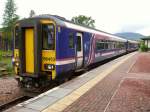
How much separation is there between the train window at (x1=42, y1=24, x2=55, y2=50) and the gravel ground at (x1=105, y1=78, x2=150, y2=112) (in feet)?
10.4

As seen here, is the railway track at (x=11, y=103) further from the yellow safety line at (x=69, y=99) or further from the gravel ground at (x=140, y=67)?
the gravel ground at (x=140, y=67)

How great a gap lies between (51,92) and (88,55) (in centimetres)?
633

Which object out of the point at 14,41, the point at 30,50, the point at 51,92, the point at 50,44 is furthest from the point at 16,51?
the point at 51,92

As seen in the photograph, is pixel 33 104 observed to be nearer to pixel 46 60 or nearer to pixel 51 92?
pixel 51 92

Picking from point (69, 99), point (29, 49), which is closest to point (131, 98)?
point (69, 99)

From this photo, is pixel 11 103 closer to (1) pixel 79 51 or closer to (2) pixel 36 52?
(2) pixel 36 52

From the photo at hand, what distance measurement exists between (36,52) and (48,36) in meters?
0.80

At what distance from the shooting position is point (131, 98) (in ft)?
28.5

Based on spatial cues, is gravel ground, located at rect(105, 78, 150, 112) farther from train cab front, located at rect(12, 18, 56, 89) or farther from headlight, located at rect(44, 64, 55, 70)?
train cab front, located at rect(12, 18, 56, 89)

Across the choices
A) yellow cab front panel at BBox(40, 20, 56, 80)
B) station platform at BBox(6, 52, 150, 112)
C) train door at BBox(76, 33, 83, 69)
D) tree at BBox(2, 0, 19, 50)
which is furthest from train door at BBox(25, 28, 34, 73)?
tree at BBox(2, 0, 19, 50)

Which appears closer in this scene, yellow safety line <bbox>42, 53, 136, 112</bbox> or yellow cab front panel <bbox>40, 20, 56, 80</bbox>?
yellow safety line <bbox>42, 53, 136, 112</bbox>

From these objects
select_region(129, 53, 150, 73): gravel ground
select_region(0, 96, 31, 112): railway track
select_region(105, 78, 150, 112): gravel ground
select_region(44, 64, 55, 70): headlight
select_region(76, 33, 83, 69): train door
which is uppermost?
select_region(76, 33, 83, 69): train door

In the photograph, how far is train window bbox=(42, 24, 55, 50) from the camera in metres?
10.3

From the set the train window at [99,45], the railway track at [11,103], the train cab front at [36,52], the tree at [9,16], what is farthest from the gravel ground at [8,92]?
the tree at [9,16]
